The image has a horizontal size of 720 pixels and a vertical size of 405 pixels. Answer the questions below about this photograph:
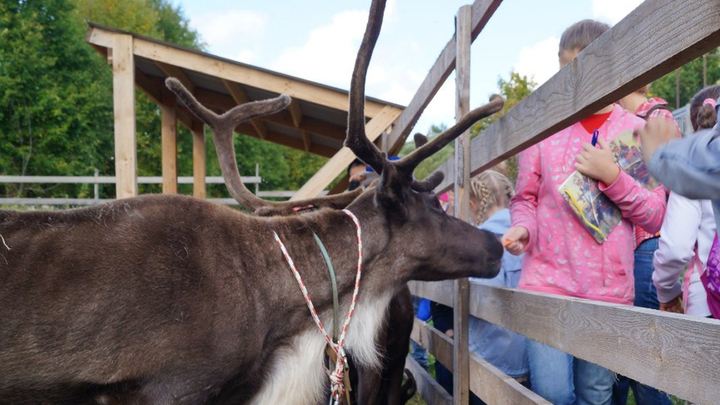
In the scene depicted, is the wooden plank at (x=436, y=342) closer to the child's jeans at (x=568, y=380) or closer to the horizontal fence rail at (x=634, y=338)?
the child's jeans at (x=568, y=380)

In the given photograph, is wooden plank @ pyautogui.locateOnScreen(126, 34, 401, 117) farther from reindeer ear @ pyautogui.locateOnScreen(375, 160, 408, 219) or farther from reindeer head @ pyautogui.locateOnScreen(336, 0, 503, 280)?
reindeer ear @ pyautogui.locateOnScreen(375, 160, 408, 219)

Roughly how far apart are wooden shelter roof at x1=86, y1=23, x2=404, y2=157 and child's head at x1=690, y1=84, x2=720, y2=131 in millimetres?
3914

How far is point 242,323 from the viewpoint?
2.69m

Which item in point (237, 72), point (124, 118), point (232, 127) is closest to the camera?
point (232, 127)

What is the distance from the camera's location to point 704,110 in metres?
2.48

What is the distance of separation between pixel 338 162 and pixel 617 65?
461 centimetres

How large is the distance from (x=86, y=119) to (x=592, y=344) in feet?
112

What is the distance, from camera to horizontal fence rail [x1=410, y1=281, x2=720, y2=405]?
1.58 meters

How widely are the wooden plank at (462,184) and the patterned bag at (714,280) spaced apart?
1415 mm

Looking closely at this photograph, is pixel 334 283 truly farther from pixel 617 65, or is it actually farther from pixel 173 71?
pixel 173 71

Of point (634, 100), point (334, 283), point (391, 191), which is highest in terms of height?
point (634, 100)

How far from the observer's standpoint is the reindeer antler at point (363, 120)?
3074mm

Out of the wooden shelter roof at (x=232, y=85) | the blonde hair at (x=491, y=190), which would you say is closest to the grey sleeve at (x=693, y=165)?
the blonde hair at (x=491, y=190)

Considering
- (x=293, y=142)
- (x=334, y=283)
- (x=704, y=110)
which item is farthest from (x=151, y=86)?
(x=704, y=110)
